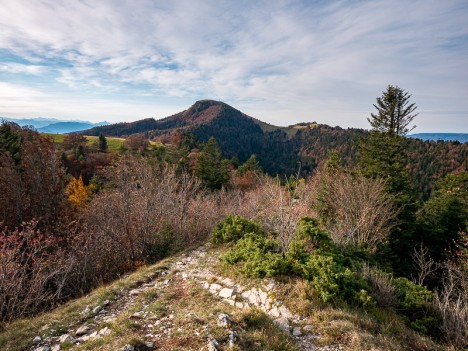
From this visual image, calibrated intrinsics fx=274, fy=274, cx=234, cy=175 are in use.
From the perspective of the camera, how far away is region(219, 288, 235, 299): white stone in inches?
267

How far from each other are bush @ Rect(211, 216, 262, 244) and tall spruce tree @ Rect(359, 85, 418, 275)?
7.88 metres

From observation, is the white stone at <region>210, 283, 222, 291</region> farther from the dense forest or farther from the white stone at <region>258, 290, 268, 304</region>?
the white stone at <region>258, 290, 268, 304</region>

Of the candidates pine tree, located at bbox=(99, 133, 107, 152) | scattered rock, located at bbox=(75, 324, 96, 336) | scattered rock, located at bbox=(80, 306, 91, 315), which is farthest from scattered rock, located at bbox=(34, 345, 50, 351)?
pine tree, located at bbox=(99, 133, 107, 152)

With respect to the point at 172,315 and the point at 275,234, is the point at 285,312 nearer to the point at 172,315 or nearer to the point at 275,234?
the point at 172,315

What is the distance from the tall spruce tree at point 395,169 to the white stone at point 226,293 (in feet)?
34.3

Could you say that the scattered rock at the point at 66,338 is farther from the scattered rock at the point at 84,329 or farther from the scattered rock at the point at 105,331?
the scattered rock at the point at 105,331

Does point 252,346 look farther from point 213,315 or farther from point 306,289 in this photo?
point 306,289

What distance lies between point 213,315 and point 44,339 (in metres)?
3.32

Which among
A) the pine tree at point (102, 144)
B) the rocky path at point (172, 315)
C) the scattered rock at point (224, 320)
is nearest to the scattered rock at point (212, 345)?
the rocky path at point (172, 315)

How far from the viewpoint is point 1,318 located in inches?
275

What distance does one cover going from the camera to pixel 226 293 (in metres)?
6.87

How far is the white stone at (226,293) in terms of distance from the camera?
6.77 meters

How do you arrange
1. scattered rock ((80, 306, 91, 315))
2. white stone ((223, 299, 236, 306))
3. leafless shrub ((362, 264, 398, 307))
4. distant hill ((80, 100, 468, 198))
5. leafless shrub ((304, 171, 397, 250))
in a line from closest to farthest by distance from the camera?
1. scattered rock ((80, 306, 91, 315))
2. white stone ((223, 299, 236, 306))
3. leafless shrub ((362, 264, 398, 307))
4. leafless shrub ((304, 171, 397, 250))
5. distant hill ((80, 100, 468, 198))

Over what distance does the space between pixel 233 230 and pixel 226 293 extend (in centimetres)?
401
